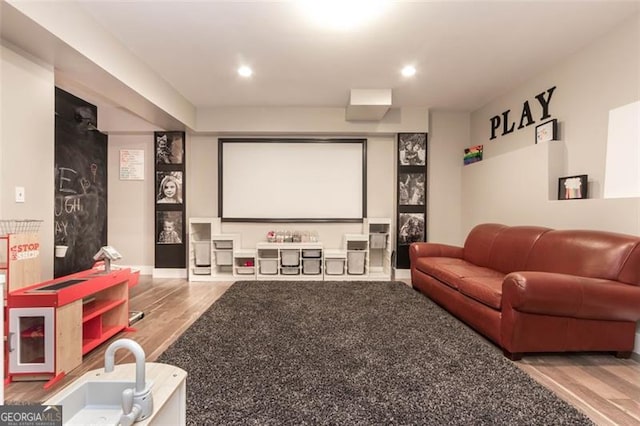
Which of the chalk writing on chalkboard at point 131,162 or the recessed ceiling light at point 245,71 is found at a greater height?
the recessed ceiling light at point 245,71

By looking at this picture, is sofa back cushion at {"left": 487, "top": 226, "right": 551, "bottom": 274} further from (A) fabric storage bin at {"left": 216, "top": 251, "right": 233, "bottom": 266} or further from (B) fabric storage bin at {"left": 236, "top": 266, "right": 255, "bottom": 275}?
(A) fabric storage bin at {"left": 216, "top": 251, "right": 233, "bottom": 266}

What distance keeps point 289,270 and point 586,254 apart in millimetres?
3367

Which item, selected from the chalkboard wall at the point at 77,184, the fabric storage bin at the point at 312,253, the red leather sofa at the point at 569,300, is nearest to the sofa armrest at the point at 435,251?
the red leather sofa at the point at 569,300

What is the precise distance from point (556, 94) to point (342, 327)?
3.32 meters

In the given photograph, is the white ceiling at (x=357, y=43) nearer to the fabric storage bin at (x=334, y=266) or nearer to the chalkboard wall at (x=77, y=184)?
the chalkboard wall at (x=77, y=184)

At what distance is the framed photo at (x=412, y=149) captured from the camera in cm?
457

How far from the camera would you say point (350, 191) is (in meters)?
4.70

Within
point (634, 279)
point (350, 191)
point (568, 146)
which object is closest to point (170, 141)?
point (350, 191)

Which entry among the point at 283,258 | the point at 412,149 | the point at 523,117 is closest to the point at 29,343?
the point at 283,258

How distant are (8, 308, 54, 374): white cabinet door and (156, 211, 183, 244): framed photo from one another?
285 cm

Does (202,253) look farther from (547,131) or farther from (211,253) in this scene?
(547,131)

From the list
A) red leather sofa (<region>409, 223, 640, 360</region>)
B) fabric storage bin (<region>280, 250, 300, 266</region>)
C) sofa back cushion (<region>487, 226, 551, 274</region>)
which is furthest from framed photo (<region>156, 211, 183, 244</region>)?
sofa back cushion (<region>487, 226, 551, 274</region>)

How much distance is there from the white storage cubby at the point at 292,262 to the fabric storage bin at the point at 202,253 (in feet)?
2.61

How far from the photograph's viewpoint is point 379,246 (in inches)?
177
